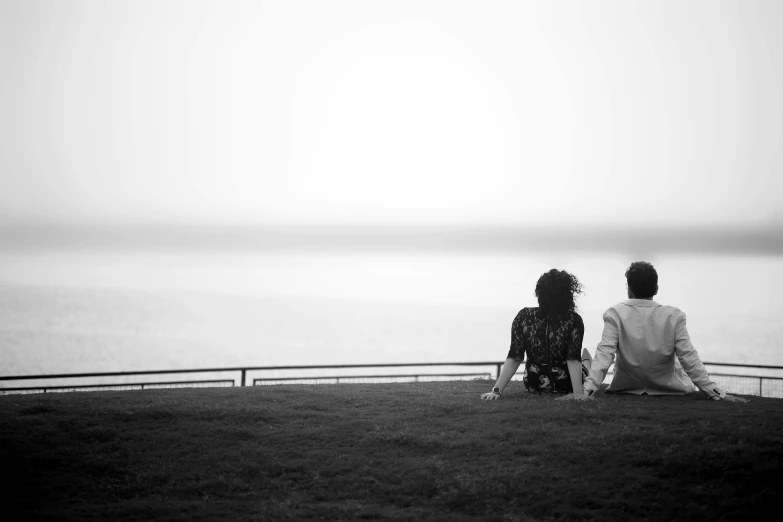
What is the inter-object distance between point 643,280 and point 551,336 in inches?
60.0

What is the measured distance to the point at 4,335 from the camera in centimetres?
5891

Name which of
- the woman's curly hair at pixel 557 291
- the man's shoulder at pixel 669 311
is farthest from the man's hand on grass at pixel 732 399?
the woman's curly hair at pixel 557 291

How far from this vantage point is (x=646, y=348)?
880 cm

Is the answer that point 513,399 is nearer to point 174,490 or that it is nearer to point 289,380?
point 174,490

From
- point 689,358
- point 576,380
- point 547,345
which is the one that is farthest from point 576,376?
point 689,358

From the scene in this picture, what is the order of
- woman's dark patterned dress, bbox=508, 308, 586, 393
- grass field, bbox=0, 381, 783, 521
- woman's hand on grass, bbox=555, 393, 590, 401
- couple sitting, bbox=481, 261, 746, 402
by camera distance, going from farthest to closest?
woman's dark patterned dress, bbox=508, 308, 586, 393, couple sitting, bbox=481, 261, 746, 402, woman's hand on grass, bbox=555, 393, 590, 401, grass field, bbox=0, 381, 783, 521

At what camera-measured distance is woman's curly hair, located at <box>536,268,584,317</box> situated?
9.15 metres

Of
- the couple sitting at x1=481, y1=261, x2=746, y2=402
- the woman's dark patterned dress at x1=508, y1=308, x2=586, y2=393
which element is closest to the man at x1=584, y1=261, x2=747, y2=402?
the couple sitting at x1=481, y1=261, x2=746, y2=402

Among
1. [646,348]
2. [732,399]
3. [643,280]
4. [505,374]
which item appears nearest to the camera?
[732,399]

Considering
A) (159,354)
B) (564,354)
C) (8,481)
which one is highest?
(564,354)

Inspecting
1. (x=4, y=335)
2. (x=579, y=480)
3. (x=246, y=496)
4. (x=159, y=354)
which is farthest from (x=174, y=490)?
(x=4, y=335)

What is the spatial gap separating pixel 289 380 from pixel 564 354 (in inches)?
323

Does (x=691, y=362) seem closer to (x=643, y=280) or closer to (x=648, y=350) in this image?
(x=648, y=350)

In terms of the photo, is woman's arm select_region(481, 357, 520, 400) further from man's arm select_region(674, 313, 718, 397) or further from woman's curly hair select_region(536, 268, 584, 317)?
man's arm select_region(674, 313, 718, 397)
